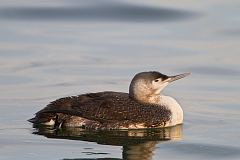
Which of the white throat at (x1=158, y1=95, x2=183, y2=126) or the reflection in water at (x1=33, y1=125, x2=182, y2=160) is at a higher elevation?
the white throat at (x1=158, y1=95, x2=183, y2=126)

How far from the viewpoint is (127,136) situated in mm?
14188

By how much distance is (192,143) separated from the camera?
13.7 meters

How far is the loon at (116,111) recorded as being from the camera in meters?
14.4

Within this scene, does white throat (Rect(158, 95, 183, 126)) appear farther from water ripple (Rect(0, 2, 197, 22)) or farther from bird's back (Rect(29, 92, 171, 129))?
water ripple (Rect(0, 2, 197, 22))

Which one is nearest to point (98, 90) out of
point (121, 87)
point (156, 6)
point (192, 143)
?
point (121, 87)

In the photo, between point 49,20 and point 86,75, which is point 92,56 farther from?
point 49,20

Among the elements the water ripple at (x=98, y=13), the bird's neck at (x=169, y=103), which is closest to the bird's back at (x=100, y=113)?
the bird's neck at (x=169, y=103)

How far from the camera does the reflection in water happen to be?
1362 cm

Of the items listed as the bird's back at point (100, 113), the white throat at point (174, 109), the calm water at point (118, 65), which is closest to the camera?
the calm water at point (118, 65)

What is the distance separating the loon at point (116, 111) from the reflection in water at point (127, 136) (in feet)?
0.31

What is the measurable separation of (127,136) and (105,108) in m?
0.50

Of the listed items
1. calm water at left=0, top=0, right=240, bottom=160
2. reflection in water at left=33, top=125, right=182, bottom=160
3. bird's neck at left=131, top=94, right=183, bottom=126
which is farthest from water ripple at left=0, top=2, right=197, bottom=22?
reflection in water at left=33, top=125, right=182, bottom=160

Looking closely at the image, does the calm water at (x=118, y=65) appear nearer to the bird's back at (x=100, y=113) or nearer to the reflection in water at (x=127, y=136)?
the reflection in water at (x=127, y=136)

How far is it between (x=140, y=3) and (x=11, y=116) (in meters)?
8.76
